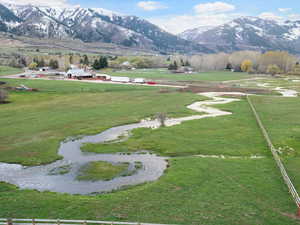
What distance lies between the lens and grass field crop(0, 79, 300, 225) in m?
23.1

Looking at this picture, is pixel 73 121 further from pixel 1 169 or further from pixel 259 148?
pixel 259 148

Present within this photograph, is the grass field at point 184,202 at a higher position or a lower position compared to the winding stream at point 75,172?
higher

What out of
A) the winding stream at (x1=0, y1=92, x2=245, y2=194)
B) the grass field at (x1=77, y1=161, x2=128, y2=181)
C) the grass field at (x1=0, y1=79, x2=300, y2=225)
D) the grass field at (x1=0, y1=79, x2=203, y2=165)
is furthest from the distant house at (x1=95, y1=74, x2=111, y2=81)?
the grass field at (x1=77, y1=161, x2=128, y2=181)

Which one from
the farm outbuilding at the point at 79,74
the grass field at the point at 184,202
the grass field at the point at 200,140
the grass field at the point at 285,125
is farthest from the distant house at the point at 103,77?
the grass field at the point at 184,202

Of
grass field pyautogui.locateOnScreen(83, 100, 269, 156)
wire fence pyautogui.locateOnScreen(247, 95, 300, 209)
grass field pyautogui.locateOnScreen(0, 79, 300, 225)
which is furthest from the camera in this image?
grass field pyautogui.locateOnScreen(83, 100, 269, 156)

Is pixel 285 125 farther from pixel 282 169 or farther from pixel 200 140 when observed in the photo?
pixel 282 169

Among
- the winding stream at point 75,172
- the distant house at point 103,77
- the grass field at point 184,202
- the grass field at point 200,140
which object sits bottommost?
the winding stream at point 75,172

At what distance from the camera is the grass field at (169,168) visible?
23078mm

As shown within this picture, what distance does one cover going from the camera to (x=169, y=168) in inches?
1315

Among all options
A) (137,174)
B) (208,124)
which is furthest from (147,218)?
(208,124)

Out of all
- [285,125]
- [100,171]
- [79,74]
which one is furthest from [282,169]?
[79,74]

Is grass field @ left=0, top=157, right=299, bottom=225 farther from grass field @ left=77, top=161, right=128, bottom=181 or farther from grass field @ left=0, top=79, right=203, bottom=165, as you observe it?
grass field @ left=0, top=79, right=203, bottom=165

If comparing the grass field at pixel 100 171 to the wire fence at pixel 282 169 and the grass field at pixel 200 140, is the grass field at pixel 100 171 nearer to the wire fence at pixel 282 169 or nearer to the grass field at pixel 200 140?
the grass field at pixel 200 140

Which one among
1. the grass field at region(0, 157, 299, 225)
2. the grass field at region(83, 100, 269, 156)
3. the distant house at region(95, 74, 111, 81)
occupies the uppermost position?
the distant house at region(95, 74, 111, 81)
